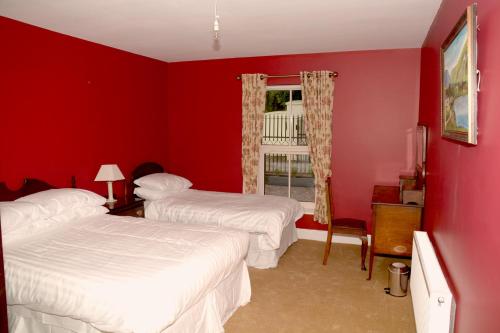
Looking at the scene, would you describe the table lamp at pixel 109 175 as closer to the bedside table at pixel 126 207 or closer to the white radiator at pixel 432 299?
the bedside table at pixel 126 207

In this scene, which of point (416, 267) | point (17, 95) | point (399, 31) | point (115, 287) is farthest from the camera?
point (399, 31)

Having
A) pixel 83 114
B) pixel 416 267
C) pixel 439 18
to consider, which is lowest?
pixel 416 267

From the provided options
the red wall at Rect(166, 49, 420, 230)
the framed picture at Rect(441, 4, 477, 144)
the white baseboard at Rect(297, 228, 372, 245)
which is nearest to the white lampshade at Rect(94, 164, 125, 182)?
the red wall at Rect(166, 49, 420, 230)

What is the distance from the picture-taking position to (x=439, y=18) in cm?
298

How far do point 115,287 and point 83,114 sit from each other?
104 inches

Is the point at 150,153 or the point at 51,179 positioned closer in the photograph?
the point at 51,179

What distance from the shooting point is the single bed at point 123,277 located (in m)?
2.07

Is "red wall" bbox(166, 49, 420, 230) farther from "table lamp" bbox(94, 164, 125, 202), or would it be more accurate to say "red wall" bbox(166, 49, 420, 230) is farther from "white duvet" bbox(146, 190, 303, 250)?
"table lamp" bbox(94, 164, 125, 202)

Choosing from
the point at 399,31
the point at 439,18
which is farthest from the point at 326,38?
the point at 439,18

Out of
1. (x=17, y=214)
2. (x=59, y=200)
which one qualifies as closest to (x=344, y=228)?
(x=59, y=200)

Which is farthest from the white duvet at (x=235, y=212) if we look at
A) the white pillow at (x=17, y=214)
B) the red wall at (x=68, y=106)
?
the white pillow at (x=17, y=214)

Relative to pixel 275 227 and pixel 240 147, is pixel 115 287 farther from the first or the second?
pixel 240 147

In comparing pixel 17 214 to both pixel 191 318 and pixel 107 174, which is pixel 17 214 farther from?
pixel 191 318

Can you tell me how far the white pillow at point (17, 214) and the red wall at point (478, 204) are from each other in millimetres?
3097
